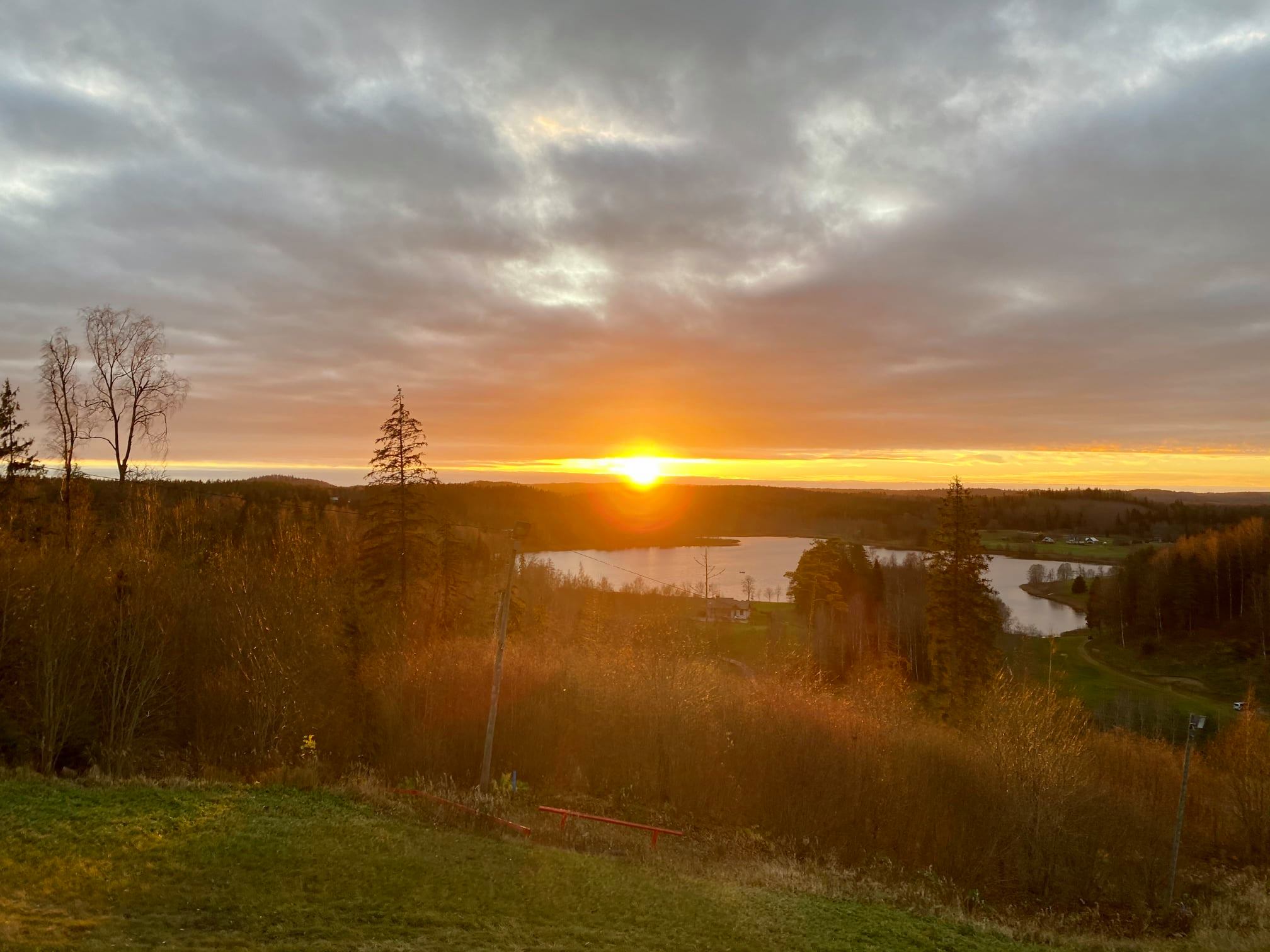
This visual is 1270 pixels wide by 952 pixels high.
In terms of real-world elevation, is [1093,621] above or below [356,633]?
below

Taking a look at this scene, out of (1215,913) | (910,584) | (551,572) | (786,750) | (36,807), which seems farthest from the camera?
(551,572)

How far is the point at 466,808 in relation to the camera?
51.8ft

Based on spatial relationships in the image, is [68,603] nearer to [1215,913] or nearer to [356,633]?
[356,633]

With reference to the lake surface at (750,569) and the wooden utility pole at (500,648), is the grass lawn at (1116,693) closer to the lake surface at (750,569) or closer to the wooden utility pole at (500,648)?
the lake surface at (750,569)

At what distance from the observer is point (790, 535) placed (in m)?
179

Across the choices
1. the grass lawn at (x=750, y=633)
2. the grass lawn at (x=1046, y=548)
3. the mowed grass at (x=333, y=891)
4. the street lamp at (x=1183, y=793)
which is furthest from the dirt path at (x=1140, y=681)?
the grass lawn at (x=1046, y=548)

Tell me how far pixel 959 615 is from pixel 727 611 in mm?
39667

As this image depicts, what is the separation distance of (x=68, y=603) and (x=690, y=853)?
17.5 meters

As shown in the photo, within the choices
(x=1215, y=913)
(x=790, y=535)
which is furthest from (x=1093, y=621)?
(x=790, y=535)

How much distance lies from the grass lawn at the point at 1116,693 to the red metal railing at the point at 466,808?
41.9m

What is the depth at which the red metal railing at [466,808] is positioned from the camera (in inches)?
608

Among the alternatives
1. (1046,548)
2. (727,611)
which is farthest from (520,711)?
(1046,548)

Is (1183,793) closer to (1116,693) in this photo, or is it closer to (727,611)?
(1116,693)

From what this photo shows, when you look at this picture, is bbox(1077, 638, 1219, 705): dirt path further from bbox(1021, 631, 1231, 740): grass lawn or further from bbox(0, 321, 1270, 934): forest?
bbox(0, 321, 1270, 934): forest
